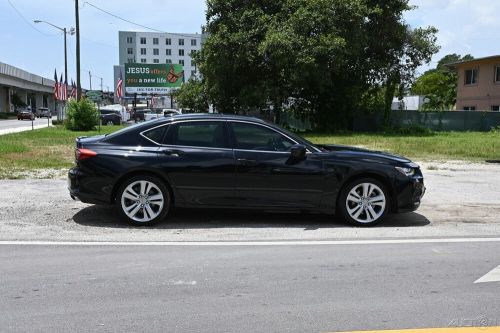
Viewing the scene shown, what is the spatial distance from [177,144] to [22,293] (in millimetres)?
3275

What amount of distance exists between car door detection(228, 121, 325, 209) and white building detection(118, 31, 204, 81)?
132m

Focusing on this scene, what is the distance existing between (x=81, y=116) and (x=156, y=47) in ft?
357

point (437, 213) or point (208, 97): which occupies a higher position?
point (208, 97)

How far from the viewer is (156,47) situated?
139750 millimetres

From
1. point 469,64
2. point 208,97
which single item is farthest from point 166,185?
point 469,64

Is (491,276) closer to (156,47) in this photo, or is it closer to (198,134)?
(198,134)

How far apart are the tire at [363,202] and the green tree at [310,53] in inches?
888

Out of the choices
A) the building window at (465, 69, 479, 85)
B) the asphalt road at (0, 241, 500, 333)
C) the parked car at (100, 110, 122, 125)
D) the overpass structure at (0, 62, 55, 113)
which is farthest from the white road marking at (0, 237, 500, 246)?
the overpass structure at (0, 62, 55, 113)

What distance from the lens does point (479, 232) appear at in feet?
24.6

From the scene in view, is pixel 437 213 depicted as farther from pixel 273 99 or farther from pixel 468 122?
pixel 468 122

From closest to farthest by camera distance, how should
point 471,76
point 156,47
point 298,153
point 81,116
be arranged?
point 298,153 → point 81,116 → point 471,76 → point 156,47

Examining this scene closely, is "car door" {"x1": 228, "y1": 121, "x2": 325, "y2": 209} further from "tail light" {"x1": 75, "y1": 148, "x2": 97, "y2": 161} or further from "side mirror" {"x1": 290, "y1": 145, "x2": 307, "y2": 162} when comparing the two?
"tail light" {"x1": 75, "y1": 148, "x2": 97, "y2": 161}

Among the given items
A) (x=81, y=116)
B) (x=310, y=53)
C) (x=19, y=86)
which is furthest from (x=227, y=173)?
(x=19, y=86)

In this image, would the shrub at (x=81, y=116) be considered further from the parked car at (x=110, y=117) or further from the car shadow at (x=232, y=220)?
the car shadow at (x=232, y=220)
